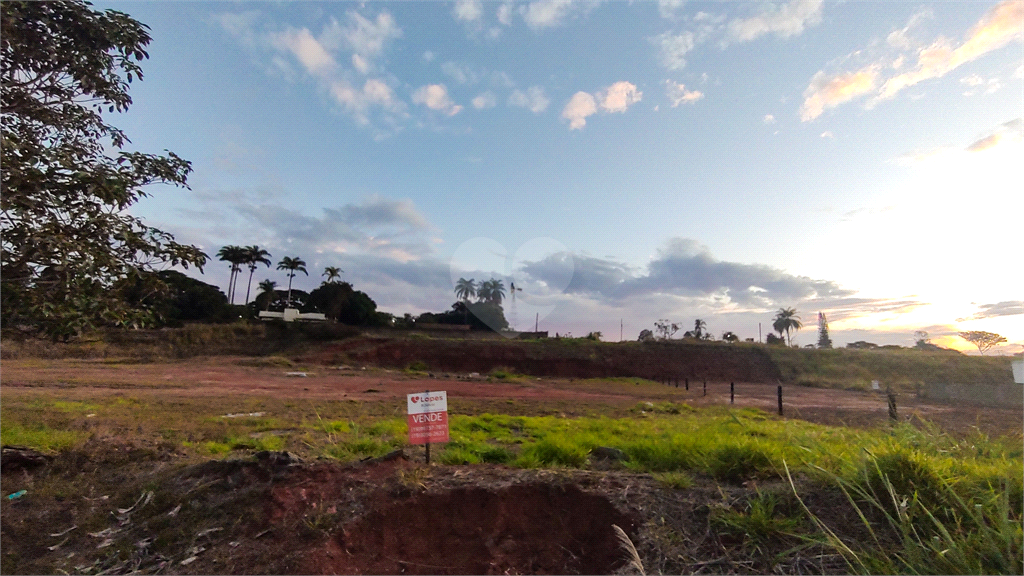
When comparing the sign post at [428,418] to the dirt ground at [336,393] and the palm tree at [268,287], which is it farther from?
the palm tree at [268,287]

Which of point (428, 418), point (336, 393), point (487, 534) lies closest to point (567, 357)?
point (336, 393)

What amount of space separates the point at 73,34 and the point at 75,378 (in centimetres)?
2118

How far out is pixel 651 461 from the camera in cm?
500

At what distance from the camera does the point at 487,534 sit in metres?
3.47

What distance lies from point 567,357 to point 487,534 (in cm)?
4041

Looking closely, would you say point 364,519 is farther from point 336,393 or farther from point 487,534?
point 336,393

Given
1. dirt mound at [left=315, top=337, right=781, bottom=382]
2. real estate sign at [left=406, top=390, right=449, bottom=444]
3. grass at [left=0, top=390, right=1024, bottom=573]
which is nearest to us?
grass at [left=0, top=390, right=1024, bottom=573]

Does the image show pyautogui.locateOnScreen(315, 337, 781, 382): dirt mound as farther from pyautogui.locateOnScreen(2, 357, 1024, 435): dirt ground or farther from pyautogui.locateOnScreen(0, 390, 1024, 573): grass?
pyautogui.locateOnScreen(0, 390, 1024, 573): grass

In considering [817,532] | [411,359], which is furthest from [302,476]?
[411,359]

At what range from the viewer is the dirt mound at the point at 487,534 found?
3.17 meters

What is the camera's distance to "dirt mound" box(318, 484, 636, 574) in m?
3.17

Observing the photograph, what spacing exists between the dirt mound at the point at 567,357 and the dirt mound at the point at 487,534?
3580 cm

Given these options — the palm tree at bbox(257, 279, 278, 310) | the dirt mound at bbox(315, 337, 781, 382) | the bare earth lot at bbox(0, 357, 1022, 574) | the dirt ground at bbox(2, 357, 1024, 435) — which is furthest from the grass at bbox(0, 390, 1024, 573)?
the palm tree at bbox(257, 279, 278, 310)

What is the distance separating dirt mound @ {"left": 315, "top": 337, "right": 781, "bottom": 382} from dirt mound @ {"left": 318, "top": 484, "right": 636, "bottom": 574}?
35.8 m
